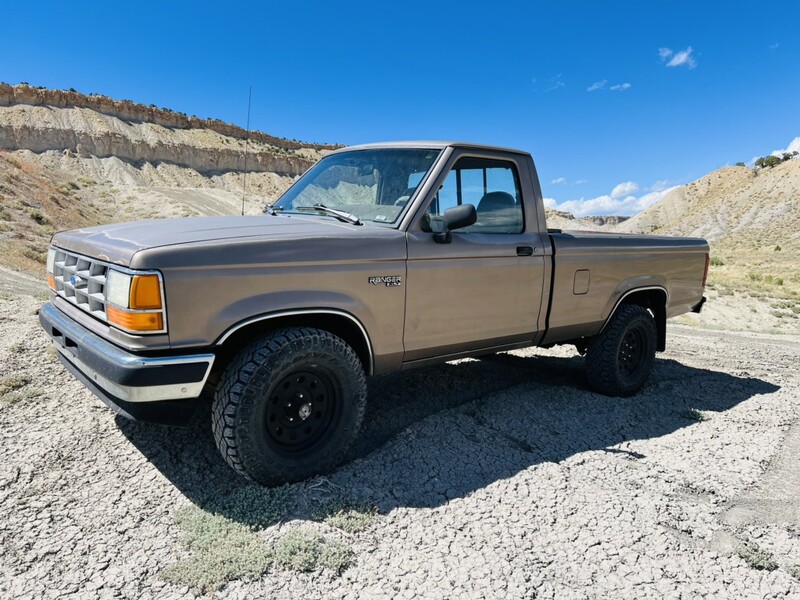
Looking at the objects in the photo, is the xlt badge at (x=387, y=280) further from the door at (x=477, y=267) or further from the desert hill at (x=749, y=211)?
the desert hill at (x=749, y=211)

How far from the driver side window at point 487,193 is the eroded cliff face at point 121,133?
207ft

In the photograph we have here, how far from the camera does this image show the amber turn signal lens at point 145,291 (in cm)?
277

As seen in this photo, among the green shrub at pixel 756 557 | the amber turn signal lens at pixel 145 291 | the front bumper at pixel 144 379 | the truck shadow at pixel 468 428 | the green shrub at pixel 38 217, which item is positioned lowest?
the green shrub at pixel 756 557

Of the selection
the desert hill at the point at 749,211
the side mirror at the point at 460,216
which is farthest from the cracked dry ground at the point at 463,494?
the desert hill at the point at 749,211

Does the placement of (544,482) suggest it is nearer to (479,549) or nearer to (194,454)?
(479,549)

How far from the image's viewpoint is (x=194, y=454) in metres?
3.64

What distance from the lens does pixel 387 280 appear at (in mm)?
3520

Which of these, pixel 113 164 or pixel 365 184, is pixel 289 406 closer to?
pixel 365 184

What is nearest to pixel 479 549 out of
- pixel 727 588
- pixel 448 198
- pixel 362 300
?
pixel 727 588

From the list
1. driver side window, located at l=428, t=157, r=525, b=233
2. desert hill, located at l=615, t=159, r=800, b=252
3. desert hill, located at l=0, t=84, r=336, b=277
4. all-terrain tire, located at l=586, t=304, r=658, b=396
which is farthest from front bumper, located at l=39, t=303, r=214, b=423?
desert hill, located at l=615, t=159, r=800, b=252

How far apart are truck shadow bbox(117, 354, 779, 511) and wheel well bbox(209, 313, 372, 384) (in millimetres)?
628

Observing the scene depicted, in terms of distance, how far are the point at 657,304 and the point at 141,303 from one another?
4.94 metres

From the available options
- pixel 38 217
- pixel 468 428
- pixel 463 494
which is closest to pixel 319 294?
pixel 463 494

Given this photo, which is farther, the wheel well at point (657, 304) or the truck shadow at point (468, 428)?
the wheel well at point (657, 304)
